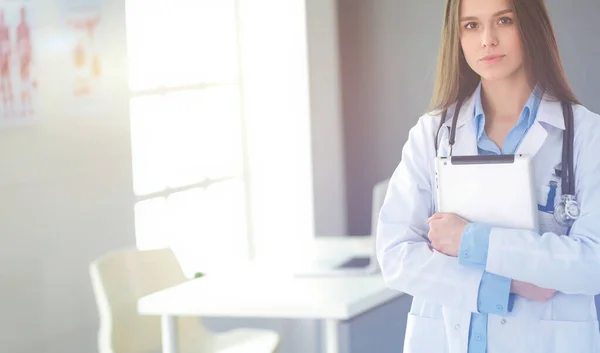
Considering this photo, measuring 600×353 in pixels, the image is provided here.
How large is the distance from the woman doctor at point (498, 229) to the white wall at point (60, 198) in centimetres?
133

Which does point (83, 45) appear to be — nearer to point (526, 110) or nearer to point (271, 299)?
point (271, 299)

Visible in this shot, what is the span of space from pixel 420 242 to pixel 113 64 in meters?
1.59

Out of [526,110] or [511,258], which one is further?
[526,110]

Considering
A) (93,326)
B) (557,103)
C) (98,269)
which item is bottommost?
(93,326)

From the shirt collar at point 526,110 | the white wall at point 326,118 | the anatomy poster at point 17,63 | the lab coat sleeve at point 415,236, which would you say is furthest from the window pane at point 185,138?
the shirt collar at point 526,110

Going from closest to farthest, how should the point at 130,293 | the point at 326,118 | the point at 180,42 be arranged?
the point at 130,293 → the point at 180,42 → the point at 326,118

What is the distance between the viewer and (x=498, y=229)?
1.68 m

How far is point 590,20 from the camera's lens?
412 cm

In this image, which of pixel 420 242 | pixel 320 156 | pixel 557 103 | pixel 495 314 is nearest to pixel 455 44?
pixel 557 103

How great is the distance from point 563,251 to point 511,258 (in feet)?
0.29

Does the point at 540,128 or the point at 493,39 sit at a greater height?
the point at 493,39

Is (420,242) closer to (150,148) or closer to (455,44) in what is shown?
(455,44)

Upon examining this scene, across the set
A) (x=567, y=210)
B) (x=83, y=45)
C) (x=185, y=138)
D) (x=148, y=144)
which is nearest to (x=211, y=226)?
(x=185, y=138)

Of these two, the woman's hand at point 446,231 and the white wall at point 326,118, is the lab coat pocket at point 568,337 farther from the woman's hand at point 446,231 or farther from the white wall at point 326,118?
the white wall at point 326,118
